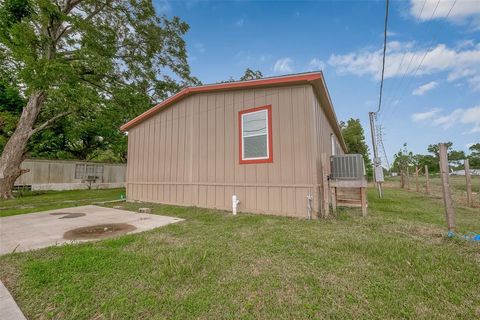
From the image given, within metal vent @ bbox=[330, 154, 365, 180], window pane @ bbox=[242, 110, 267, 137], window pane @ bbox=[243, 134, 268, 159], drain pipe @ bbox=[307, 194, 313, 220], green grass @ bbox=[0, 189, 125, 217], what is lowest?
green grass @ bbox=[0, 189, 125, 217]

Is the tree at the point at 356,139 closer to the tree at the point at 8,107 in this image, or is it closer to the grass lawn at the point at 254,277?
the grass lawn at the point at 254,277

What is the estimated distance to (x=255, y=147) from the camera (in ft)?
17.2

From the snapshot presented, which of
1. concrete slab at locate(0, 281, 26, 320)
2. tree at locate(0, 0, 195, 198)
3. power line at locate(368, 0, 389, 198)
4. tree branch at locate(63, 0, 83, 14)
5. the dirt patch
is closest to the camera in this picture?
concrete slab at locate(0, 281, 26, 320)

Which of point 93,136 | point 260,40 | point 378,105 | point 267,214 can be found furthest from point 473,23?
point 93,136

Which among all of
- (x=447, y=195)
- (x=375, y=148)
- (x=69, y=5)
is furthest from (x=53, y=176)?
(x=375, y=148)

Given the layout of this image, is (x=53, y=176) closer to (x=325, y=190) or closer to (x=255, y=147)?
(x=255, y=147)

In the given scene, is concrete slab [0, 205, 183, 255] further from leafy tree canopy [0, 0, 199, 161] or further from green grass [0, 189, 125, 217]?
leafy tree canopy [0, 0, 199, 161]

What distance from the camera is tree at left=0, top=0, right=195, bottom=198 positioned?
916 centimetres

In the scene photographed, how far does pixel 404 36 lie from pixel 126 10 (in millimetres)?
13501

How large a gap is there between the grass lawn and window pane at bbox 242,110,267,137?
268 centimetres

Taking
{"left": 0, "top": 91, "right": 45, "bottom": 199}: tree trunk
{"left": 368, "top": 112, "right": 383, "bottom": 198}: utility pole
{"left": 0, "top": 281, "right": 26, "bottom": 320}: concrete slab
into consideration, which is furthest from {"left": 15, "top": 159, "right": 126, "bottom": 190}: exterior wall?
{"left": 368, "top": 112, "right": 383, "bottom": 198}: utility pole

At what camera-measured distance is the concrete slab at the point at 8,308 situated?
Result: 5.16ft

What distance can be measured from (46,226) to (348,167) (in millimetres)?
6280

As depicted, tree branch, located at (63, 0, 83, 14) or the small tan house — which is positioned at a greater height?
tree branch, located at (63, 0, 83, 14)
